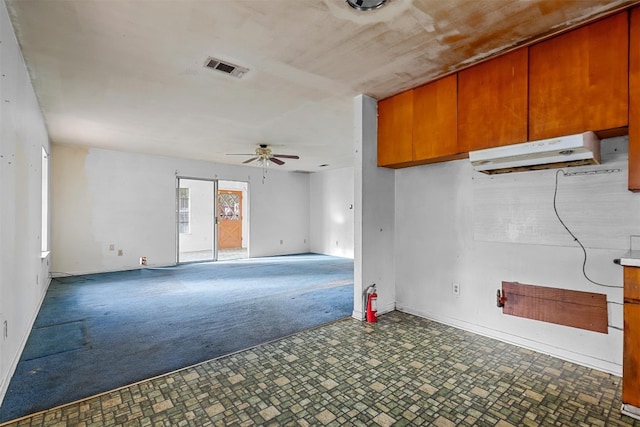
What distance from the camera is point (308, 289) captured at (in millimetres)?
4824

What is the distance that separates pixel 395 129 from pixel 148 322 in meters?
3.34

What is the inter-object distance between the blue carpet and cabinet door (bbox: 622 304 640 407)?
2323mm

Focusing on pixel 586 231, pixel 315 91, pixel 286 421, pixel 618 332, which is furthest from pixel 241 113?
pixel 618 332

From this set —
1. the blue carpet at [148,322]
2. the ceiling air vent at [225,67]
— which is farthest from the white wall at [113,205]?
the ceiling air vent at [225,67]

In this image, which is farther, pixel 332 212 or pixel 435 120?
pixel 332 212

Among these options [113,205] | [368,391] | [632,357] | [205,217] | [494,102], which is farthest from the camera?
[205,217]

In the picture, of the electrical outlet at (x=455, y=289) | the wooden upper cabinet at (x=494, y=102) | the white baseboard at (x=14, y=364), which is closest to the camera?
the white baseboard at (x=14, y=364)

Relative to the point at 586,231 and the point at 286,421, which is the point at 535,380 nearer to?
the point at 586,231

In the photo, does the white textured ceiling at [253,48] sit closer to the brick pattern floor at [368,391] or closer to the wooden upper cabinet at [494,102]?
the wooden upper cabinet at [494,102]

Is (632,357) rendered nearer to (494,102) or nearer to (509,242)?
(509,242)

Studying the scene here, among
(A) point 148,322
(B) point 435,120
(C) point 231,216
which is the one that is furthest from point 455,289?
(C) point 231,216

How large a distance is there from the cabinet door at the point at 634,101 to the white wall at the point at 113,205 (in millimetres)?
7254

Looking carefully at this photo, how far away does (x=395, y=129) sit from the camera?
10.8 ft

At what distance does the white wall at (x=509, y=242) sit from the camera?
2.25 meters
